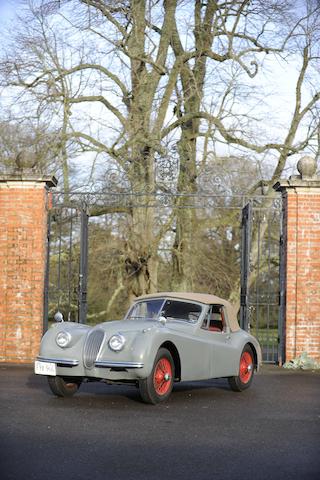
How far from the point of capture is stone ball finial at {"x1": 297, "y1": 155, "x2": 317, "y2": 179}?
13.6 meters

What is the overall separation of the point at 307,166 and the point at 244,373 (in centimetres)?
484

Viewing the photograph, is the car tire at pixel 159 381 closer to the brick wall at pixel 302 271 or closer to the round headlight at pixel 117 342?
the round headlight at pixel 117 342

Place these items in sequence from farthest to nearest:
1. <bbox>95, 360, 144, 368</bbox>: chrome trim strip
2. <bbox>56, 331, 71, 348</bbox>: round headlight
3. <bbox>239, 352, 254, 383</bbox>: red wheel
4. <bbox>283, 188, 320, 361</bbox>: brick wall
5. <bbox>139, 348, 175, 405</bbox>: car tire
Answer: <bbox>283, 188, 320, 361</bbox>: brick wall, <bbox>239, 352, 254, 383</bbox>: red wheel, <bbox>56, 331, 71, 348</bbox>: round headlight, <bbox>139, 348, 175, 405</bbox>: car tire, <bbox>95, 360, 144, 368</bbox>: chrome trim strip

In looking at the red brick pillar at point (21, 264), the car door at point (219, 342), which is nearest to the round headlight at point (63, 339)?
the car door at point (219, 342)

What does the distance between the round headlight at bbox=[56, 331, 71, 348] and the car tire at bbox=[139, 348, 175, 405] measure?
106 centimetres

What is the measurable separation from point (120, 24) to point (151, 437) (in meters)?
14.6

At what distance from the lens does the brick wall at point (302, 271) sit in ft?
44.0

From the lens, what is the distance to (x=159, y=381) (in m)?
8.66

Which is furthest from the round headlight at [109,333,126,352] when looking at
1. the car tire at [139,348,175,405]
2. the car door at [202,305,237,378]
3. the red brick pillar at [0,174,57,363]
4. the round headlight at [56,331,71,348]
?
the red brick pillar at [0,174,57,363]

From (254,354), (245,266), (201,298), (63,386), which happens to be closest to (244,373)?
(254,354)

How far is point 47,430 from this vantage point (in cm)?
664

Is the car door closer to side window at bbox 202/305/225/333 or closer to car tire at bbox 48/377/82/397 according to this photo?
side window at bbox 202/305/225/333

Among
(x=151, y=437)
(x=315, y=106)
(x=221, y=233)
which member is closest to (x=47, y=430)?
(x=151, y=437)

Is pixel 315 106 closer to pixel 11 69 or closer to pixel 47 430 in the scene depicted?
pixel 11 69
